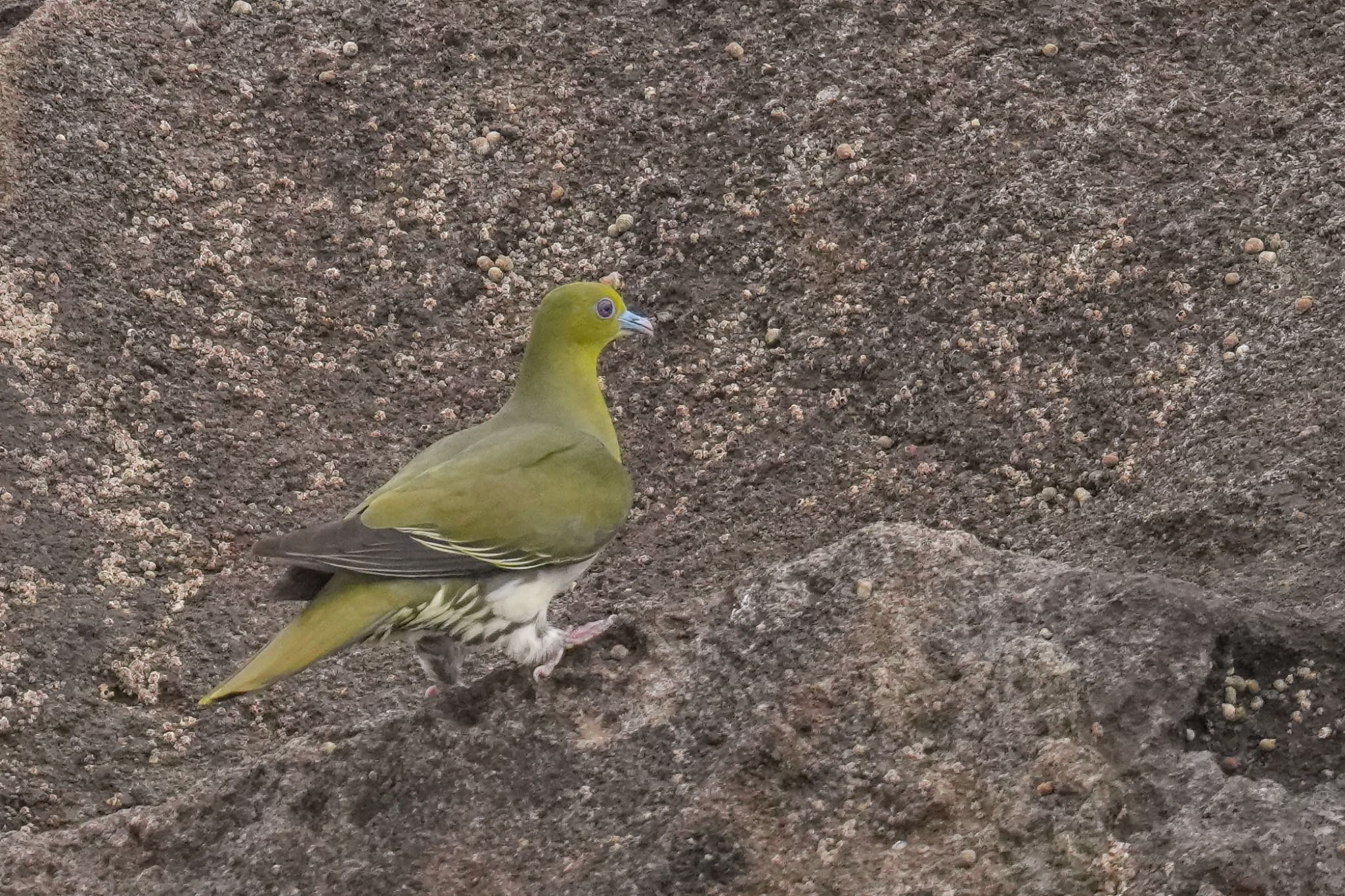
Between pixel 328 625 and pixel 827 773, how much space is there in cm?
121

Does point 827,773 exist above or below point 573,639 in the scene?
below

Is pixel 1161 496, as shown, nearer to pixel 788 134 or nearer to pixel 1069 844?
pixel 1069 844

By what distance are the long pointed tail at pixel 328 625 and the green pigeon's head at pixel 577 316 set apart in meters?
1.09

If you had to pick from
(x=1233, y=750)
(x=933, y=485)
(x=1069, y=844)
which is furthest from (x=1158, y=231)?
(x=1069, y=844)

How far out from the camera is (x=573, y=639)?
386cm

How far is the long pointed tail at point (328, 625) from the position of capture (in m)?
3.52

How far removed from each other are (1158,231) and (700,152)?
1761mm

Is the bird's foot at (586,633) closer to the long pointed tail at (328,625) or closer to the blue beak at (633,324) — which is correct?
the long pointed tail at (328,625)

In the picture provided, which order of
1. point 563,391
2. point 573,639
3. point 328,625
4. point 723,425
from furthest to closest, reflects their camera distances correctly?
point 723,425 < point 563,391 < point 573,639 < point 328,625

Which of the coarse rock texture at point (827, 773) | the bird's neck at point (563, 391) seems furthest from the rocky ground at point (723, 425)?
the bird's neck at point (563, 391)

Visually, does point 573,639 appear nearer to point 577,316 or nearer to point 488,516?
point 488,516

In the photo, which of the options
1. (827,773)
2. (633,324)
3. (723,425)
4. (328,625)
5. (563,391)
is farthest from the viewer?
(723,425)

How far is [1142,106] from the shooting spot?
5.68 meters

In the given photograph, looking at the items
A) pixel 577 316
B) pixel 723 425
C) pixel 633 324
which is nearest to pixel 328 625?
pixel 577 316
